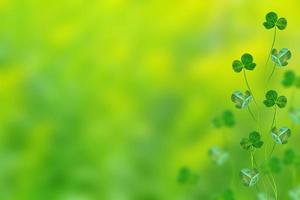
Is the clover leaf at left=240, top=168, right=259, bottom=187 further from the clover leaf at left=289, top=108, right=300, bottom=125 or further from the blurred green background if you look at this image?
the blurred green background

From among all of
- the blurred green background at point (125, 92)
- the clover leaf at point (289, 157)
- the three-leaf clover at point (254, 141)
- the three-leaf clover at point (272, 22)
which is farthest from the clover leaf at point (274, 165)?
the blurred green background at point (125, 92)

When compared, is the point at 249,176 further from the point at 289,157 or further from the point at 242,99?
the point at 289,157

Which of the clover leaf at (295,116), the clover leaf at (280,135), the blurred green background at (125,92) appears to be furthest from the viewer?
the blurred green background at (125,92)

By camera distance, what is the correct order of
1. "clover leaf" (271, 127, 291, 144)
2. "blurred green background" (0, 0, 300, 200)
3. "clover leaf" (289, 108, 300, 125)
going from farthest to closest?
"blurred green background" (0, 0, 300, 200) → "clover leaf" (289, 108, 300, 125) → "clover leaf" (271, 127, 291, 144)

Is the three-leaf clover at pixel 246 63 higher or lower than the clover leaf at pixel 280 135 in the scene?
higher

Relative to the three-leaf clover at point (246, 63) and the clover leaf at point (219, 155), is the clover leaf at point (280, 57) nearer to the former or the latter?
the three-leaf clover at point (246, 63)

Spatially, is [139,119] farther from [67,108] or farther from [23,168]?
[23,168]

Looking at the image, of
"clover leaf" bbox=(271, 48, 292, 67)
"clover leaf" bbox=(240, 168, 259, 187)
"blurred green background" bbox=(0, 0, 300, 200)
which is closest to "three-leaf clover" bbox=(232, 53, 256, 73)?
"clover leaf" bbox=(271, 48, 292, 67)

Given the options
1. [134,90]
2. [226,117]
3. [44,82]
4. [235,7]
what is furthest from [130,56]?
[226,117]
